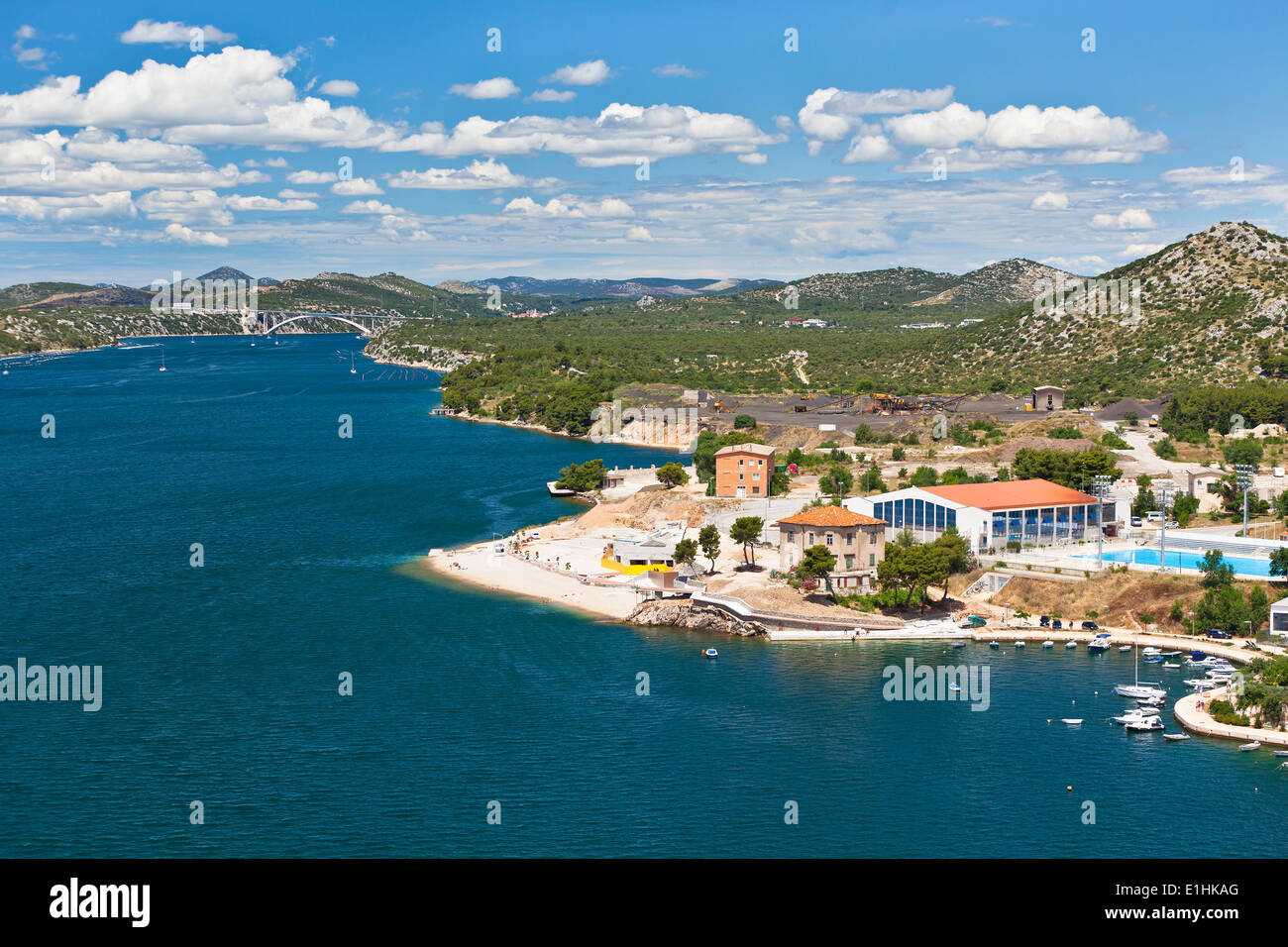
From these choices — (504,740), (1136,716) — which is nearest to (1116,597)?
(1136,716)

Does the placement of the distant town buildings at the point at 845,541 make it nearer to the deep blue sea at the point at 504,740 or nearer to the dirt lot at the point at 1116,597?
the dirt lot at the point at 1116,597

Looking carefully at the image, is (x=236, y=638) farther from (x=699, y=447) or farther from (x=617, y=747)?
(x=699, y=447)

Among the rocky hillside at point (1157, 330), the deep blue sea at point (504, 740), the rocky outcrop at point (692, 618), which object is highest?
the rocky hillside at point (1157, 330)

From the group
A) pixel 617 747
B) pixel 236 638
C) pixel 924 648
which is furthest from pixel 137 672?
pixel 924 648

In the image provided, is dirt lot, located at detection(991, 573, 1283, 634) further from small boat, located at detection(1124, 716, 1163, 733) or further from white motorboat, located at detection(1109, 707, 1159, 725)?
small boat, located at detection(1124, 716, 1163, 733)

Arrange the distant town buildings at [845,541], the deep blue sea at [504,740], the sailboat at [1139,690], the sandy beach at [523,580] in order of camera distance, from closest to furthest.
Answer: the deep blue sea at [504,740] → the sailboat at [1139,690] → the distant town buildings at [845,541] → the sandy beach at [523,580]

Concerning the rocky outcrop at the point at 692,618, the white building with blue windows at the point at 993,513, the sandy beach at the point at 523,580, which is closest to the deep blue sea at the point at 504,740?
the rocky outcrop at the point at 692,618
